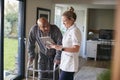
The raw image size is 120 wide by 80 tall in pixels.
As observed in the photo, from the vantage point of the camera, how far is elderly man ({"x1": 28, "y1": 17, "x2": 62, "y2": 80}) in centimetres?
296

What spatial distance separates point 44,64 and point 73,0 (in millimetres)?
3731

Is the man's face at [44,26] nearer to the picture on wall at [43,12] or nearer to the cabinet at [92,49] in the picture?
the picture on wall at [43,12]

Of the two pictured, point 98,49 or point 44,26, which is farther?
point 98,49

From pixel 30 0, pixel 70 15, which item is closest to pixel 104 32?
pixel 30 0

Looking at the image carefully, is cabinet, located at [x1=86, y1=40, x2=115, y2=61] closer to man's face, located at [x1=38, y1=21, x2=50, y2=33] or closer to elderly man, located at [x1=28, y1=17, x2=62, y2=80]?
elderly man, located at [x1=28, y1=17, x2=62, y2=80]

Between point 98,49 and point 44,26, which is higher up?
point 44,26

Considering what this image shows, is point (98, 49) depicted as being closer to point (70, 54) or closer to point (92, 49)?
point (92, 49)

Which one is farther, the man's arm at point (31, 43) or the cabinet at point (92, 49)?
the cabinet at point (92, 49)

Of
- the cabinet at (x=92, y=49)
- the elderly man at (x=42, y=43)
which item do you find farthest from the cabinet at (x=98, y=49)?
the elderly man at (x=42, y=43)

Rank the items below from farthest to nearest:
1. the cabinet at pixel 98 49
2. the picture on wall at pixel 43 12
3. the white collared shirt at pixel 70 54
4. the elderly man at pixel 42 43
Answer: the cabinet at pixel 98 49 → the picture on wall at pixel 43 12 → the elderly man at pixel 42 43 → the white collared shirt at pixel 70 54

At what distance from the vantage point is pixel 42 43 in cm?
299

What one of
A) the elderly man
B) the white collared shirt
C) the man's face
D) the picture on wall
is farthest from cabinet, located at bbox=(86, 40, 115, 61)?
the white collared shirt

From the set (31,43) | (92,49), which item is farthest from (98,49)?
(31,43)

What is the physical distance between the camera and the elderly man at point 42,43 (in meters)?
2.96
